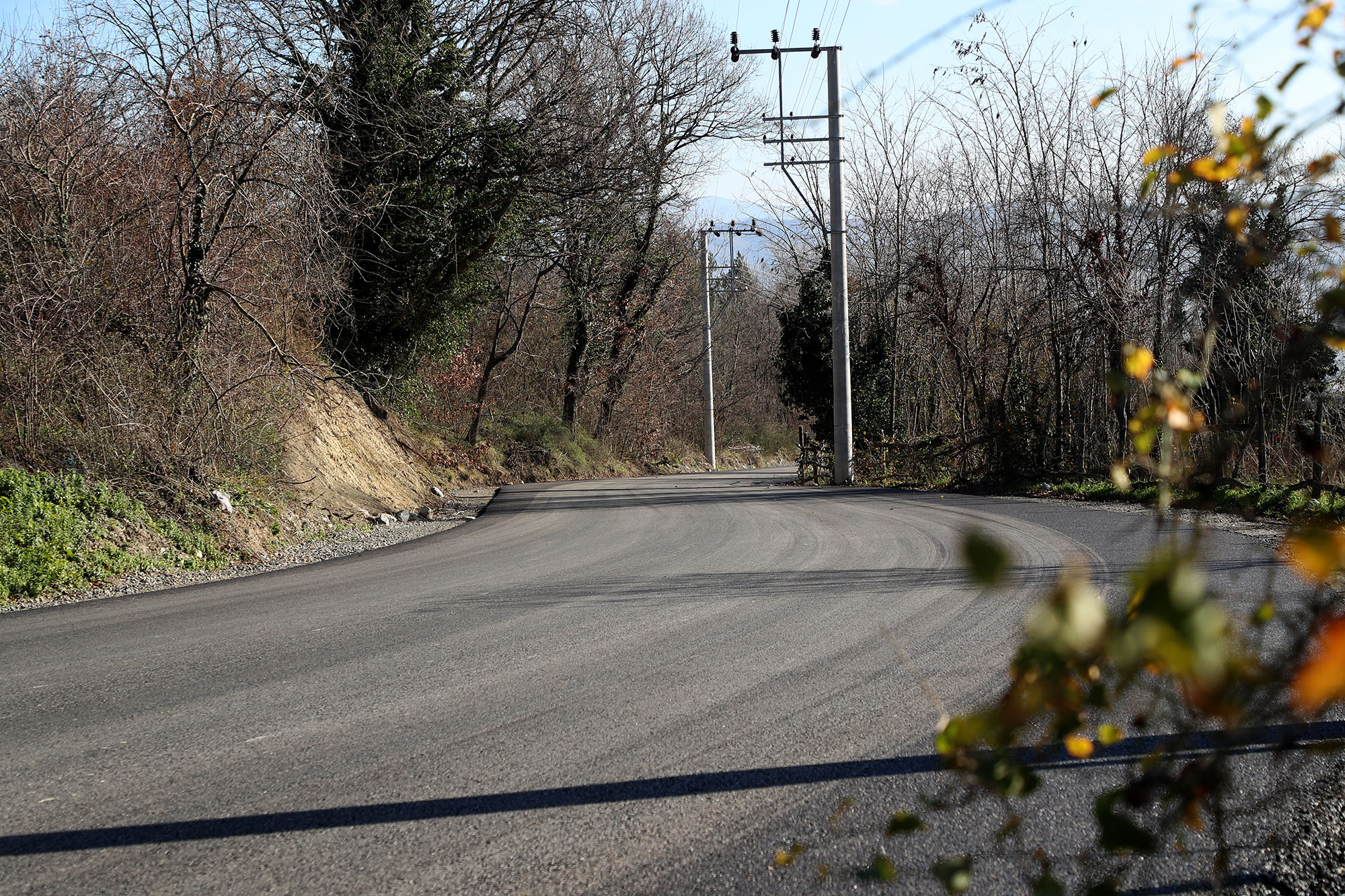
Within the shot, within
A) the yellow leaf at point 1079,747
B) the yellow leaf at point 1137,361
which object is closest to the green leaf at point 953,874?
the yellow leaf at point 1079,747

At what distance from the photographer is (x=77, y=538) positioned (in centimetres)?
848

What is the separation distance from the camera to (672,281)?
33.7 meters

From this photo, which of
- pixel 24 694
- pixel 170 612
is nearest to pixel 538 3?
pixel 170 612

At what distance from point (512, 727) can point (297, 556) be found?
7.09 m

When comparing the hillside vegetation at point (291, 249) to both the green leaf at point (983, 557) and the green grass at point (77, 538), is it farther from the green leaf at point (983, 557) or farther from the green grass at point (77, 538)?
the green leaf at point (983, 557)

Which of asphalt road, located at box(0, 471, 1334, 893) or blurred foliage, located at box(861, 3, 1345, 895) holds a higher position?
blurred foliage, located at box(861, 3, 1345, 895)

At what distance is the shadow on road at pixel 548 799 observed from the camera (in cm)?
323

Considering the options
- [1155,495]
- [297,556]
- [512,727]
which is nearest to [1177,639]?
[512,727]

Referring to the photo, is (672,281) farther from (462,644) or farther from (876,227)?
(462,644)

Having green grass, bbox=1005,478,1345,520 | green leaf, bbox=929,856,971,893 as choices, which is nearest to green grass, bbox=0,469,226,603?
green grass, bbox=1005,478,1345,520

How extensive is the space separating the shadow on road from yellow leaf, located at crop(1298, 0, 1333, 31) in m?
2.47

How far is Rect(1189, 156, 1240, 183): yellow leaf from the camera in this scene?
1222 millimetres

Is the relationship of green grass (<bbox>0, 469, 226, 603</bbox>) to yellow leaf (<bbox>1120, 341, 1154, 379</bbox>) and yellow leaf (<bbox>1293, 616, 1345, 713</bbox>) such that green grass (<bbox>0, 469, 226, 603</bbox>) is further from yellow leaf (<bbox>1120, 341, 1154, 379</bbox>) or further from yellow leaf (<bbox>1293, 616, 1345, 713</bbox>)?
yellow leaf (<bbox>1293, 616, 1345, 713</bbox>)

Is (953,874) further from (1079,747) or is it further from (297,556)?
(297,556)
